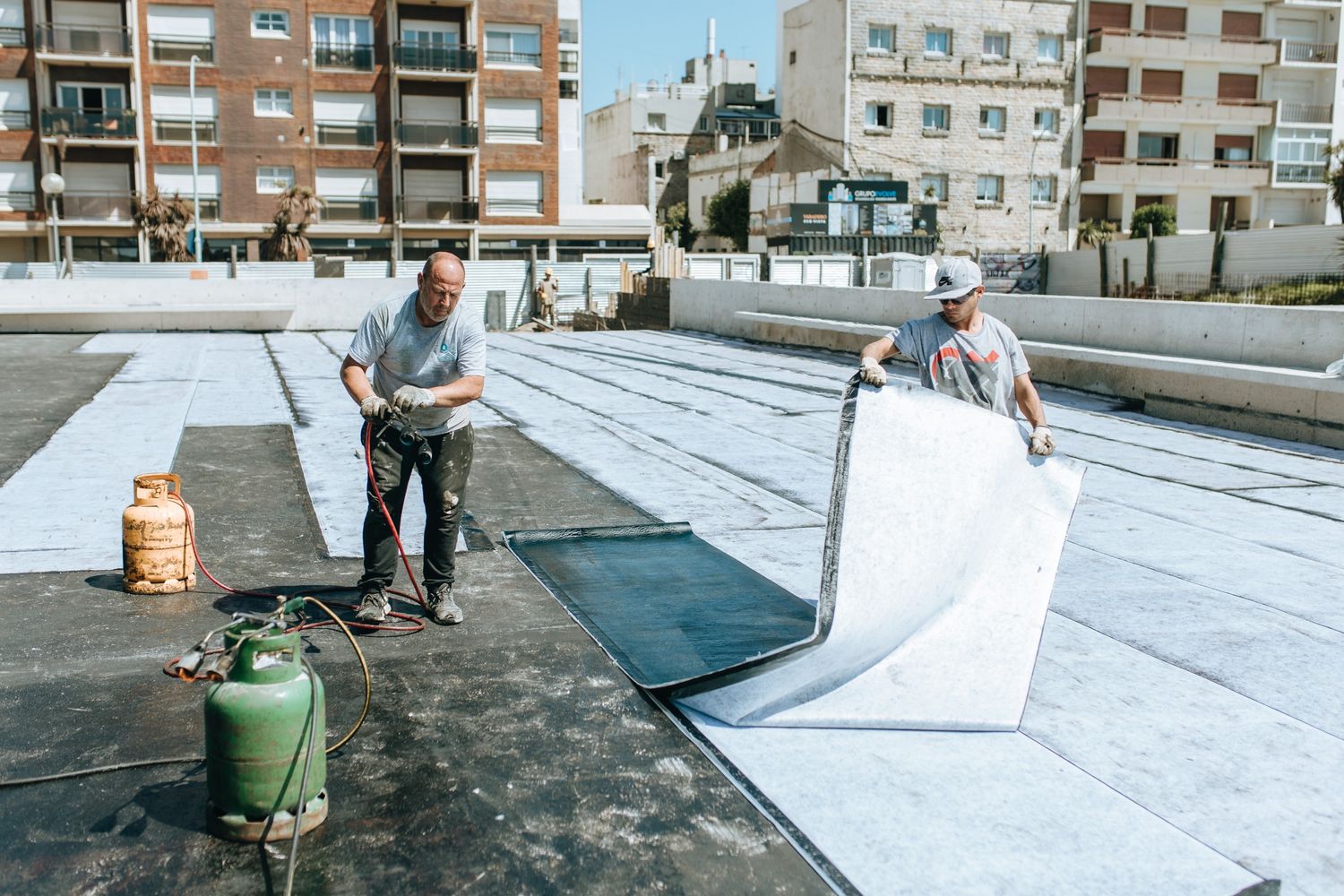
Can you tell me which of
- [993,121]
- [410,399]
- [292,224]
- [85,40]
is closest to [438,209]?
[292,224]

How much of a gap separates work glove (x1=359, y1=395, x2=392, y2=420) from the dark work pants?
37 centimetres

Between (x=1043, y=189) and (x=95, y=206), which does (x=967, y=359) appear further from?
(x=1043, y=189)

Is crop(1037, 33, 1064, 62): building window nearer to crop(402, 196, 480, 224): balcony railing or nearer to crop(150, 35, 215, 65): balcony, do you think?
crop(402, 196, 480, 224): balcony railing

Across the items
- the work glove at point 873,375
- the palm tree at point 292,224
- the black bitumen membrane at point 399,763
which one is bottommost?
the black bitumen membrane at point 399,763

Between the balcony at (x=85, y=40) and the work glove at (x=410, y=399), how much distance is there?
1897 inches

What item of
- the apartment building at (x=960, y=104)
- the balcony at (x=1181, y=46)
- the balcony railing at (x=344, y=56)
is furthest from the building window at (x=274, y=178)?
the balcony at (x=1181, y=46)

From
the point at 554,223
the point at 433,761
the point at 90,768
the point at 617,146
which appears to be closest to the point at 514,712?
the point at 433,761

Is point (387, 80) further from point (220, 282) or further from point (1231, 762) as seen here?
point (1231, 762)

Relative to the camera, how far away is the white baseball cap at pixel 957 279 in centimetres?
528

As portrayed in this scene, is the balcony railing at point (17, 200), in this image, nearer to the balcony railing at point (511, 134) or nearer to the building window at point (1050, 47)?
the balcony railing at point (511, 134)

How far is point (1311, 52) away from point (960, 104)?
716 inches

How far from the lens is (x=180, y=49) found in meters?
48.1

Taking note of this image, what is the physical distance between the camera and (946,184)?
5778 cm

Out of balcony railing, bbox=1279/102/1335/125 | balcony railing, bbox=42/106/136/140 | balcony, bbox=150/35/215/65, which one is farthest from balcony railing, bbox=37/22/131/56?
balcony railing, bbox=1279/102/1335/125
